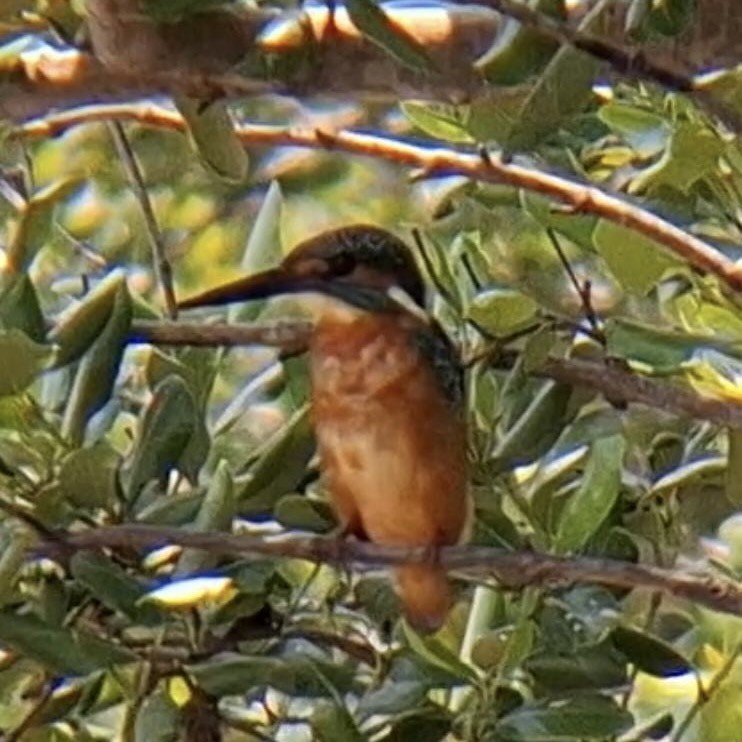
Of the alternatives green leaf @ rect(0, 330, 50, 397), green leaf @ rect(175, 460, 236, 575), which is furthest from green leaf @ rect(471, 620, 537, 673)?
green leaf @ rect(0, 330, 50, 397)

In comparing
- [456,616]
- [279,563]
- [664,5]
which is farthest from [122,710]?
[664,5]

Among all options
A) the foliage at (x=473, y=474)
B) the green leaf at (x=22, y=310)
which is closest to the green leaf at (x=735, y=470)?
the foliage at (x=473, y=474)

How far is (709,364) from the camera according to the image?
1023 millimetres

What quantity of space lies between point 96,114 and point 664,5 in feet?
1.17

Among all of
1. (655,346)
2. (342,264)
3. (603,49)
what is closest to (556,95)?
(603,49)

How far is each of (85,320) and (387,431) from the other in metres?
0.37

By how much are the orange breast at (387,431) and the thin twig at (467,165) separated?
13 cm

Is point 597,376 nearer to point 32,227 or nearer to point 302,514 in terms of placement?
point 302,514

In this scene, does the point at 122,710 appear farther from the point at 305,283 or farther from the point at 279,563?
the point at 305,283

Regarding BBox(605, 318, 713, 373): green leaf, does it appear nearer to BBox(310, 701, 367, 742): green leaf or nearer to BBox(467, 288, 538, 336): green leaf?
BBox(467, 288, 538, 336): green leaf

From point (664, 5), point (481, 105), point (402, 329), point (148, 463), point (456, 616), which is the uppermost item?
point (664, 5)

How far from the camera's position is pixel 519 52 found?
0.95m

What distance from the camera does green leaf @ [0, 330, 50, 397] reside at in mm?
911

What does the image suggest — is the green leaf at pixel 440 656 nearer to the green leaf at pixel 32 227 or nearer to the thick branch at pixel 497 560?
the thick branch at pixel 497 560
